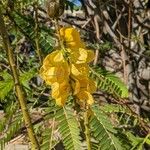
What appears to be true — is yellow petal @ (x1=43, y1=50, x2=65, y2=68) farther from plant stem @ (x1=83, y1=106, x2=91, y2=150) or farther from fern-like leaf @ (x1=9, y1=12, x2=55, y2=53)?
fern-like leaf @ (x1=9, y1=12, x2=55, y2=53)

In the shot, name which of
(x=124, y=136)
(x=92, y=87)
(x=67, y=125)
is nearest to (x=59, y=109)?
(x=67, y=125)

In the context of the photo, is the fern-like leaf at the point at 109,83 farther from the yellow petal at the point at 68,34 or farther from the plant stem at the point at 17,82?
the plant stem at the point at 17,82

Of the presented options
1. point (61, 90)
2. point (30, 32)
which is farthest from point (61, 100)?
point (30, 32)

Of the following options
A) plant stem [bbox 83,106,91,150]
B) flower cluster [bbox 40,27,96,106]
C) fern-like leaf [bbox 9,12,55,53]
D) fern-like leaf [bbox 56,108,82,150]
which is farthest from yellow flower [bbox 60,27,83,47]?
fern-like leaf [bbox 9,12,55,53]

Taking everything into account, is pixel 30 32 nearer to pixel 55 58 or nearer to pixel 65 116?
pixel 65 116

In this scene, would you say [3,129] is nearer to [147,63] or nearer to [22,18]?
[22,18]

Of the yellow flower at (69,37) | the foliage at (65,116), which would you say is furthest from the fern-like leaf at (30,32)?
the yellow flower at (69,37)
